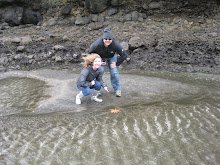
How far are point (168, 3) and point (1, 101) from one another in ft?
33.1

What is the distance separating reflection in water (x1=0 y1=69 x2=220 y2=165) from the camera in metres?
2.94

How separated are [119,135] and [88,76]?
1864mm

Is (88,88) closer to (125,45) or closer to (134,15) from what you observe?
(125,45)

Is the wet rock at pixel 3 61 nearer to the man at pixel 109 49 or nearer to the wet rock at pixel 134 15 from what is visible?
the man at pixel 109 49

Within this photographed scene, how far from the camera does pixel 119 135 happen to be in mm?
3518

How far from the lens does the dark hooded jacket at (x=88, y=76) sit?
472cm

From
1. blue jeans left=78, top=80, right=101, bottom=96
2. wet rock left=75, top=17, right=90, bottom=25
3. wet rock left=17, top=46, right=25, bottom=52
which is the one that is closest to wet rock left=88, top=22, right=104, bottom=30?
wet rock left=75, top=17, right=90, bottom=25

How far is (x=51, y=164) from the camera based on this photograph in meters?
2.79

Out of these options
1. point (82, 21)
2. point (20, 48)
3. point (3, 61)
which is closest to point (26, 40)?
point (20, 48)

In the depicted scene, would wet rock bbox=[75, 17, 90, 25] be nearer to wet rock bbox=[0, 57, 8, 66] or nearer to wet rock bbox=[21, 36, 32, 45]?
wet rock bbox=[21, 36, 32, 45]

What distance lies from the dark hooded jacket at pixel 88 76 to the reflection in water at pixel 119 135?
0.58m

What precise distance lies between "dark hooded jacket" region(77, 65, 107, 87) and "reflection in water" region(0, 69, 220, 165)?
1.89 feet

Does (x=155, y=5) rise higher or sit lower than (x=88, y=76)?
higher

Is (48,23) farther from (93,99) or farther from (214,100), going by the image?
(214,100)
